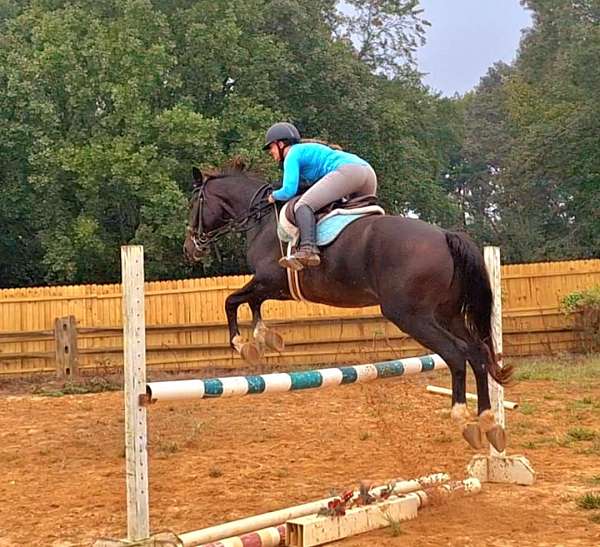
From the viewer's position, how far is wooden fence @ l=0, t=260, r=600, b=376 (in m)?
15.9

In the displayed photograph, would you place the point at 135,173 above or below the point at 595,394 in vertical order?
above

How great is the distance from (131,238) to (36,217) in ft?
8.37

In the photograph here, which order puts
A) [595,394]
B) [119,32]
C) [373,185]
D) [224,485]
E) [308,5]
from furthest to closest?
[308,5], [119,32], [595,394], [224,485], [373,185]

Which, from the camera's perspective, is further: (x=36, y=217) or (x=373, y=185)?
(x=36, y=217)

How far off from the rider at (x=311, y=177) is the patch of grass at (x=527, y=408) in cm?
491

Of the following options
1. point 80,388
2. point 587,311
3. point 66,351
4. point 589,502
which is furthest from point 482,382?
point 66,351

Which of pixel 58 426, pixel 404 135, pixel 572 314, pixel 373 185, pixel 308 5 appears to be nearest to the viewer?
pixel 373 185

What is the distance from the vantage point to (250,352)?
18.7 feet

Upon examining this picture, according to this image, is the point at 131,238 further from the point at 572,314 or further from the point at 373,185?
the point at 373,185

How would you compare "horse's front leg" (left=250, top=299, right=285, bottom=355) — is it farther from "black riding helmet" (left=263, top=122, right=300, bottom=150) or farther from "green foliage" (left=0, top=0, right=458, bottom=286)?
"green foliage" (left=0, top=0, right=458, bottom=286)

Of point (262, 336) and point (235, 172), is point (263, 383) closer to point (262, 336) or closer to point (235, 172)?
point (262, 336)

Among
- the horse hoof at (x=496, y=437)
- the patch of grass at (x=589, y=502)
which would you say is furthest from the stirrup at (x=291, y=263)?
the patch of grass at (x=589, y=502)

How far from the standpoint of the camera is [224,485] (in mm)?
6711

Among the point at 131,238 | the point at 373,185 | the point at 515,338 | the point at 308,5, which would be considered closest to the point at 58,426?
the point at 373,185
